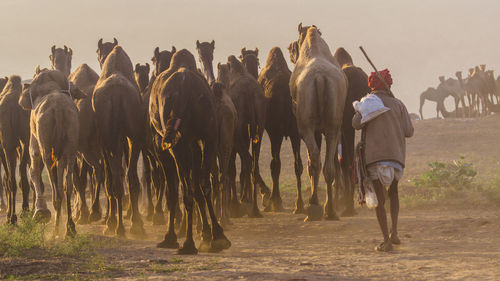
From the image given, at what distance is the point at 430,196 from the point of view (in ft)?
46.8

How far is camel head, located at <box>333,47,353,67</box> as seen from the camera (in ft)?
44.2

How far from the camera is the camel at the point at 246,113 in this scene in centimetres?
1202

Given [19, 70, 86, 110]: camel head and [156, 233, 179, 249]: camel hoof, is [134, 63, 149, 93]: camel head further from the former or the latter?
[156, 233, 179, 249]: camel hoof

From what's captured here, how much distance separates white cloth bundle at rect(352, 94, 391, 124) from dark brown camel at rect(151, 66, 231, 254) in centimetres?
173

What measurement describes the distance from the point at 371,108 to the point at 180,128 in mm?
2223

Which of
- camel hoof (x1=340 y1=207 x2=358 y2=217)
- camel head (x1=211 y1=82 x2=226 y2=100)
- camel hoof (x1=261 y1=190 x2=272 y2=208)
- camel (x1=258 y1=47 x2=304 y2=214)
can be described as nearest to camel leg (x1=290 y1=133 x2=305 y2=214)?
camel (x1=258 y1=47 x2=304 y2=214)

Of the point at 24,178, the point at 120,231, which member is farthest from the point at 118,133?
the point at 24,178

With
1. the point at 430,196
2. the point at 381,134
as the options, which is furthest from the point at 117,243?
the point at 430,196

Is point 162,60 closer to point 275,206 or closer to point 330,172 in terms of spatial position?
point 330,172

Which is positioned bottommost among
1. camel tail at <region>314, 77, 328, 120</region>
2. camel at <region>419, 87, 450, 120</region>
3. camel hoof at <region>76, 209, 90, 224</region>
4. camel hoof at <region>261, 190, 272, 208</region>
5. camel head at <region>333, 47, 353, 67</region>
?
camel hoof at <region>76, 209, 90, 224</region>

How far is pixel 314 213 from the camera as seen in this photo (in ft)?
35.9

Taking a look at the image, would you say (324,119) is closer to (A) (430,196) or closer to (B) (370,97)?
(B) (370,97)

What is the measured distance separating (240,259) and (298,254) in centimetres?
86

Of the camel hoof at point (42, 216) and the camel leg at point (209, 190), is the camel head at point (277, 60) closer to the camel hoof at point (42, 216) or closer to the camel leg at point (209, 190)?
the camel hoof at point (42, 216)
